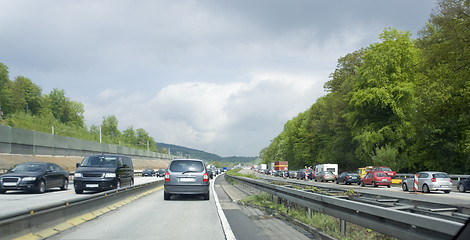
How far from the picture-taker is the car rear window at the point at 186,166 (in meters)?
16.8

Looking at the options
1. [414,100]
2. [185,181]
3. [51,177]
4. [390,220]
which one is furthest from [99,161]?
[414,100]

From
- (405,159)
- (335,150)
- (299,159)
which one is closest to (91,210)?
(405,159)

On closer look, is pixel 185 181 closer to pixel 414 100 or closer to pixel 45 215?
pixel 45 215

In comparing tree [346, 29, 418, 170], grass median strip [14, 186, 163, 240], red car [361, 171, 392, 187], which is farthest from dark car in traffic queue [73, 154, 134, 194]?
tree [346, 29, 418, 170]

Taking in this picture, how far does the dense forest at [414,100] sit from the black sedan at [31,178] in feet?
85.9

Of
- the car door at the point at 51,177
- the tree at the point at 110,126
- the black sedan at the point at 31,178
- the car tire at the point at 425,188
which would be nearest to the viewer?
the black sedan at the point at 31,178

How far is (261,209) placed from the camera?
13570mm

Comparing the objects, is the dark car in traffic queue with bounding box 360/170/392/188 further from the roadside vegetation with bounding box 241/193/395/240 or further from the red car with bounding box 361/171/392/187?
the roadside vegetation with bounding box 241/193/395/240

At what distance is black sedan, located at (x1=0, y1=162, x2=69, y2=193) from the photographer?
20.3 m

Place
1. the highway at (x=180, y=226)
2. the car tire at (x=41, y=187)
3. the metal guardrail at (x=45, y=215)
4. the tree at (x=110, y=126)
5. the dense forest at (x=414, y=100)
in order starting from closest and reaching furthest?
the metal guardrail at (x=45, y=215)
the highway at (x=180, y=226)
the car tire at (x=41, y=187)
the dense forest at (x=414, y=100)
the tree at (x=110, y=126)

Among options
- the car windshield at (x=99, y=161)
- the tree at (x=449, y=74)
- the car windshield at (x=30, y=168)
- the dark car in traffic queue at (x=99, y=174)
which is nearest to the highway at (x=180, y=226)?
the dark car in traffic queue at (x=99, y=174)

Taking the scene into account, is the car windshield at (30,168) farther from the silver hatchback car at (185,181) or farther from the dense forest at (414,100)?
the dense forest at (414,100)

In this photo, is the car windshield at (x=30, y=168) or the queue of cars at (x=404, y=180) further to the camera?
the queue of cars at (x=404, y=180)

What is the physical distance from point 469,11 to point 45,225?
29512 mm
